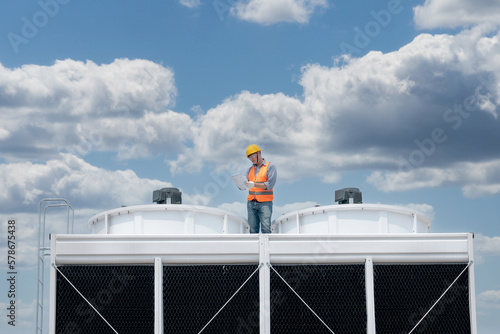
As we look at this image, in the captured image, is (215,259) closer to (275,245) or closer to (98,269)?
(275,245)

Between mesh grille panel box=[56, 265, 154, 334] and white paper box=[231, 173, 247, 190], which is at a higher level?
white paper box=[231, 173, 247, 190]

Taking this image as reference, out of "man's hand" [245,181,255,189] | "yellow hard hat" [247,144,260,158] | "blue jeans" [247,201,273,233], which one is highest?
"yellow hard hat" [247,144,260,158]

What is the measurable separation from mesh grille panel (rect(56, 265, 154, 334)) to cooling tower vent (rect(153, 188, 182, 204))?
2190 millimetres

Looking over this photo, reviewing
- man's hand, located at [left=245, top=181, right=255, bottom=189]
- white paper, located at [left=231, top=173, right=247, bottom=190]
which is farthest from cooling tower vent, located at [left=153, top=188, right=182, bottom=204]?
man's hand, located at [left=245, top=181, right=255, bottom=189]

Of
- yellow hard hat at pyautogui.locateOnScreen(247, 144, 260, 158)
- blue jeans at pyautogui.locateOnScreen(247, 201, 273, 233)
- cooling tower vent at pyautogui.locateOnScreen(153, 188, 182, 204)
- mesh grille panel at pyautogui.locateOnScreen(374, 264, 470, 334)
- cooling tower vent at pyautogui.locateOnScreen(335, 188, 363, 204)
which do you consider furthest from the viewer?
cooling tower vent at pyautogui.locateOnScreen(335, 188, 363, 204)

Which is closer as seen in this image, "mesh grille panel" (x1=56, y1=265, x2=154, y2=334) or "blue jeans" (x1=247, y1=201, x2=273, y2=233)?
"mesh grille panel" (x1=56, y1=265, x2=154, y2=334)

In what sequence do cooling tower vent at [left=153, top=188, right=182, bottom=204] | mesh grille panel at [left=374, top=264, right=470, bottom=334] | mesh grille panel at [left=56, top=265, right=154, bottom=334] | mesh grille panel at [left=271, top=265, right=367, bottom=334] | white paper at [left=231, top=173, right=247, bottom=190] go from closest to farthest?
mesh grille panel at [left=56, top=265, right=154, bottom=334]
mesh grille panel at [left=271, top=265, right=367, bottom=334]
mesh grille panel at [left=374, top=264, right=470, bottom=334]
white paper at [left=231, top=173, right=247, bottom=190]
cooling tower vent at [left=153, top=188, right=182, bottom=204]

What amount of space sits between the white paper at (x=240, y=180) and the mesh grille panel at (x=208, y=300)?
69.7 inches

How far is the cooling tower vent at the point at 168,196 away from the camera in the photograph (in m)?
12.6

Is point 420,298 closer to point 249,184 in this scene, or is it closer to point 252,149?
point 249,184

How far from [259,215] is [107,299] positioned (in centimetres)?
329

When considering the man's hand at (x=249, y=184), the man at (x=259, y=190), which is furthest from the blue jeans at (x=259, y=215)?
the man's hand at (x=249, y=184)

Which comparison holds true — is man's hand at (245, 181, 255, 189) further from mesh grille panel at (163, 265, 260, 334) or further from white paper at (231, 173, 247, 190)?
mesh grille panel at (163, 265, 260, 334)

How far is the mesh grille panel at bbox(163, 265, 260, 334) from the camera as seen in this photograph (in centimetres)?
1066
